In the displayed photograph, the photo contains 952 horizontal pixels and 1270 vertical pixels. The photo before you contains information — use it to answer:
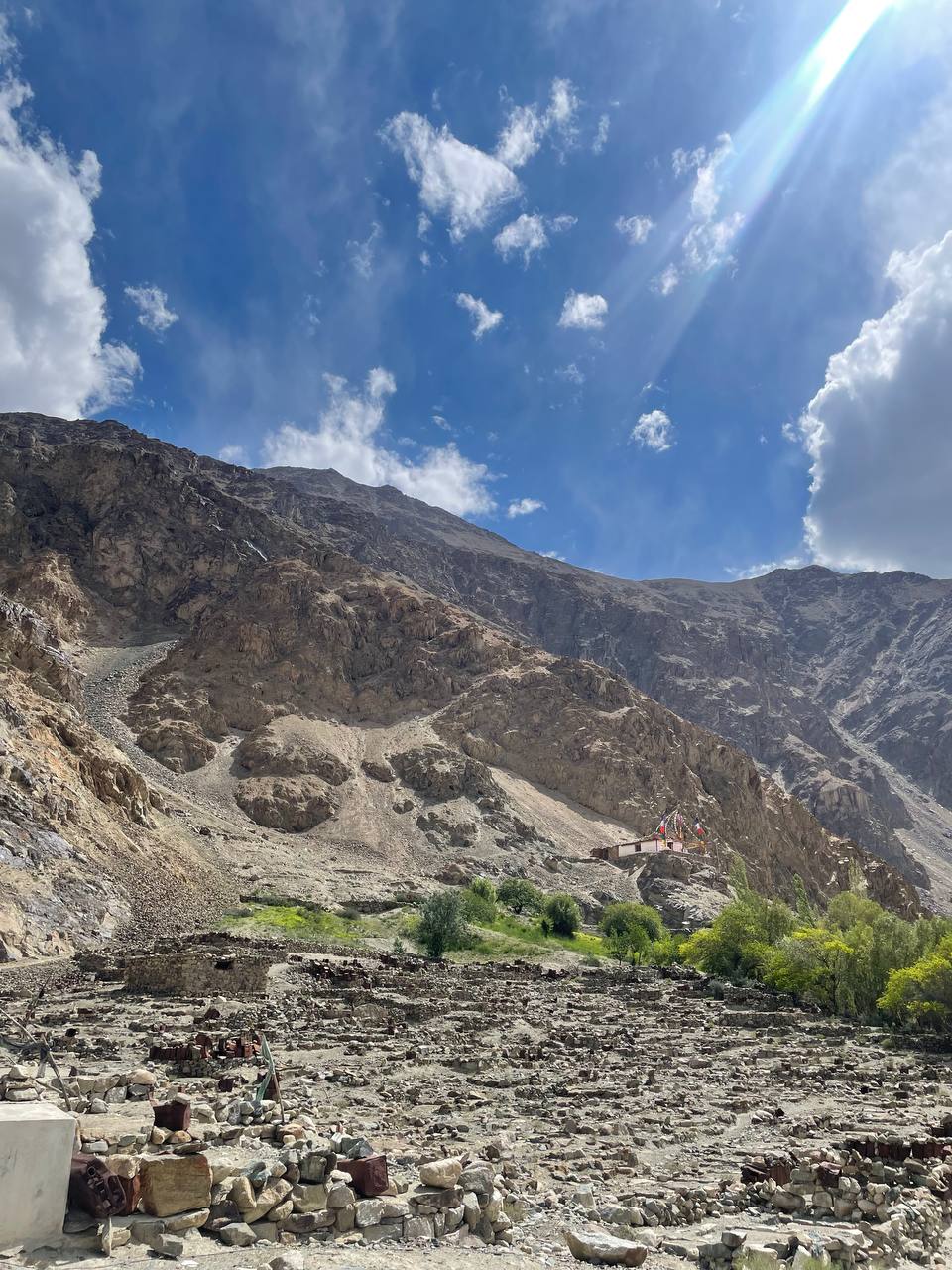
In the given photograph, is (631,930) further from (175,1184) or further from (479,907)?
(175,1184)

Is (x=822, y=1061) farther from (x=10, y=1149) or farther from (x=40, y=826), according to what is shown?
(x=40, y=826)

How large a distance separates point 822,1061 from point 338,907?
42.1m

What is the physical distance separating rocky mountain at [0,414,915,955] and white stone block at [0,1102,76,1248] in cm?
3200

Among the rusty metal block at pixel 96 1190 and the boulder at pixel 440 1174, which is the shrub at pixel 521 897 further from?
the rusty metal block at pixel 96 1190

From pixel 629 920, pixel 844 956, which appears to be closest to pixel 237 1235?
pixel 844 956

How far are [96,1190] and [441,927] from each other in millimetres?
46111

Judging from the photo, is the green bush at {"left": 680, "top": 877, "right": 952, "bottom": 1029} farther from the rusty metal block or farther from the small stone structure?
the rusty metal block

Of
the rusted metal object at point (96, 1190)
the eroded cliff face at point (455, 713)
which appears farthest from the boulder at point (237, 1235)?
the eroded cliff face at point (455, 713)

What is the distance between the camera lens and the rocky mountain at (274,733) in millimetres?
52000

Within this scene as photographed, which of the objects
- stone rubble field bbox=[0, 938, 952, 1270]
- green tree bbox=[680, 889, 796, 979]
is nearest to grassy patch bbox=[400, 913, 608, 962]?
green tree bbox=[680, 889, 796, 979]

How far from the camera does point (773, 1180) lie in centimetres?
926

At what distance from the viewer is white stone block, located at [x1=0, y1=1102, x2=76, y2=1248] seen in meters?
6.06

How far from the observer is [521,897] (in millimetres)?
71000

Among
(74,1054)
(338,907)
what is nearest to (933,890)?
(338,907)
